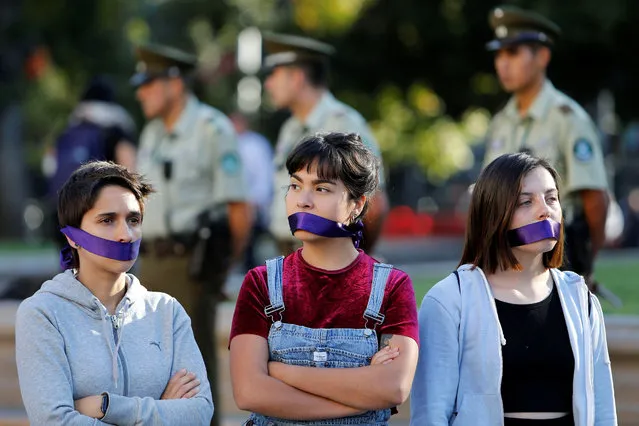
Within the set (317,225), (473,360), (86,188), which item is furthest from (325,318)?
(86,188)

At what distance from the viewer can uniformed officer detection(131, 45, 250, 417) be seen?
7340 mm

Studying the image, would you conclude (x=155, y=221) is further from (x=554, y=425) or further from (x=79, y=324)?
(x=554, y=425)

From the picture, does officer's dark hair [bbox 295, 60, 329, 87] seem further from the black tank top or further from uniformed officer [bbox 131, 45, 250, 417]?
the black tank top

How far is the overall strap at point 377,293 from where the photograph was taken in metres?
4.01

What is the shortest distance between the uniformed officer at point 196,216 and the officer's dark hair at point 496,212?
324cm

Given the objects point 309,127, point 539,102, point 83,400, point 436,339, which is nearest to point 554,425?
point 436,339

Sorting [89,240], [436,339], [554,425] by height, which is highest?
[89,240]

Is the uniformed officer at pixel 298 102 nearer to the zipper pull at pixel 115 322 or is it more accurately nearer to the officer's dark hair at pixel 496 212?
the officer's dark hair at pixel 496 212

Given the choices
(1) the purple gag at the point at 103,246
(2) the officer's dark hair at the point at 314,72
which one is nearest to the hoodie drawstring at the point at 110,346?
(1) the purple gag at the point at 103,246

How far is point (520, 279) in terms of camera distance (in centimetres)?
424

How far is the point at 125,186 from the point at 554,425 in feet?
5.32

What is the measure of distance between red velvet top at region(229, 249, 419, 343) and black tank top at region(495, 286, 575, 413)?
331 millimetres

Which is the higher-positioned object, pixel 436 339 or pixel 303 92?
pixel 303 92

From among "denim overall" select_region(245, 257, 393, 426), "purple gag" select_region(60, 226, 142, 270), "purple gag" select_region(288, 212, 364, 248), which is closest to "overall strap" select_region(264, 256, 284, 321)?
"denim overall" select_region(245, 257, 393, 426)
